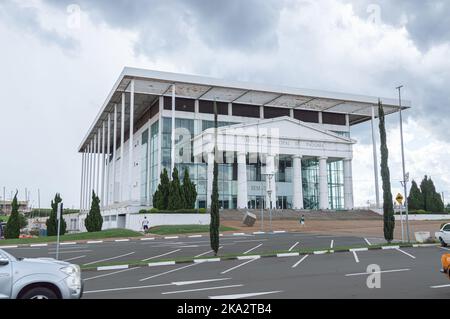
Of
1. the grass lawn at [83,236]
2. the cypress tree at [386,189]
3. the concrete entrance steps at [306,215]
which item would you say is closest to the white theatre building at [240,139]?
the concrete entrance steps at [306,215]

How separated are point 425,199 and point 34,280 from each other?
210 ft

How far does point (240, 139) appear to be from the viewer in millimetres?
55312

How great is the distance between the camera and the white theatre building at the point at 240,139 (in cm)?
5562

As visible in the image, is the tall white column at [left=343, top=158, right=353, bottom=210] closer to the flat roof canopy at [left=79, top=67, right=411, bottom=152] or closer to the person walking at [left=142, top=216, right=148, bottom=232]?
the flat roof canopy at [left=79, top=67, right=411, bottom=152]

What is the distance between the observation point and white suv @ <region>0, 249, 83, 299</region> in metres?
7.27

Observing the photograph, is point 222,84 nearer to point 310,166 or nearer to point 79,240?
point 310,166

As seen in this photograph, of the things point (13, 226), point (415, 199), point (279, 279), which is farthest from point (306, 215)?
point (279, 279)

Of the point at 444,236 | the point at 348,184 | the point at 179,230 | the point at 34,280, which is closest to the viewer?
the point at 34,280

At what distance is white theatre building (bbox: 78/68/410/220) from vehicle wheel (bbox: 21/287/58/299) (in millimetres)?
42669

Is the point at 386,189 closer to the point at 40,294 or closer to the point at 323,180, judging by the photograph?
the point at 40,294

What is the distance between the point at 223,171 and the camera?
61.1 meters

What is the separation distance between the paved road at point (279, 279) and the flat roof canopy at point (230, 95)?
4018cm

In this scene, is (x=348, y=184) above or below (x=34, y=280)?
above
